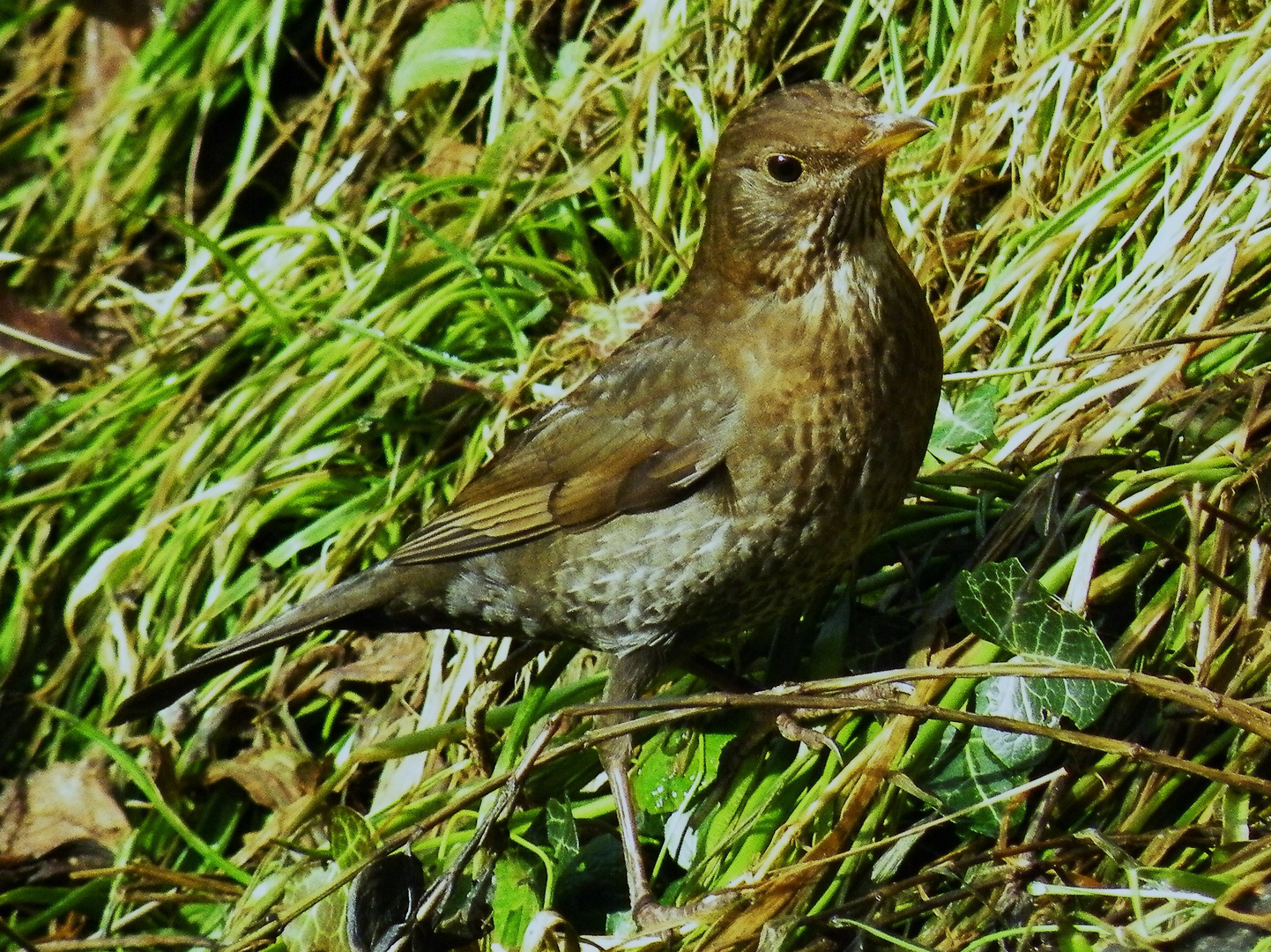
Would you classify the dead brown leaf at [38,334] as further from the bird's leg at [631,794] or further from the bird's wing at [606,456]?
the bird's leg at [631,794]

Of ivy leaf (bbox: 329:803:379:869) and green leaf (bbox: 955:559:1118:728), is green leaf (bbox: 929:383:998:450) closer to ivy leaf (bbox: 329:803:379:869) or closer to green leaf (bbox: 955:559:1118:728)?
green leaf (bbox: 955:559:1118:728)

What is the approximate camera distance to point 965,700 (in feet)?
9.70

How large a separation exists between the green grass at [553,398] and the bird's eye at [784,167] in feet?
2.09

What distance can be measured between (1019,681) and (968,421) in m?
0.78

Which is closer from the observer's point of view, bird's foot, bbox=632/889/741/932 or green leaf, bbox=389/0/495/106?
bird's foot, bbox=632/889/741/932

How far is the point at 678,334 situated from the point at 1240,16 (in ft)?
5.05

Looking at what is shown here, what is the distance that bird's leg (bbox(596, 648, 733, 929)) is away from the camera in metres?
2.92

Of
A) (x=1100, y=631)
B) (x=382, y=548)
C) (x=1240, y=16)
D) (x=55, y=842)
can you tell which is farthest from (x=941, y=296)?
(x=55, y=842)

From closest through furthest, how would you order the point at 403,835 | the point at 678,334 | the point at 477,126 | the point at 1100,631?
the point at 403,835, the point at 1100,631, the point at 678,334, the point at 477,126

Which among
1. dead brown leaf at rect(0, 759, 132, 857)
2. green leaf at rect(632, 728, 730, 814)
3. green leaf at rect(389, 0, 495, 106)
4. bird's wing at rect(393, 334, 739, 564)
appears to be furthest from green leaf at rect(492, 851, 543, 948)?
green leaf at rect(389, 0, 495, 106)

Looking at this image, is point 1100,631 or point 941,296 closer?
point 1100,631

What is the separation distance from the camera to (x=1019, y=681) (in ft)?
9.30

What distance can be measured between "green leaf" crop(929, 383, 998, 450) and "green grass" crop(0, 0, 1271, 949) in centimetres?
2

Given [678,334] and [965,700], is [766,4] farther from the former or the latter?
[965,700]
